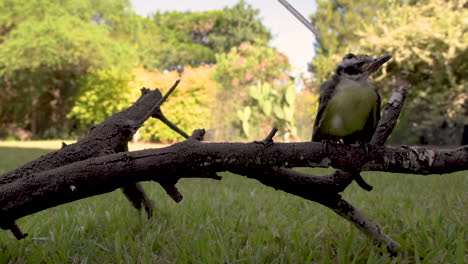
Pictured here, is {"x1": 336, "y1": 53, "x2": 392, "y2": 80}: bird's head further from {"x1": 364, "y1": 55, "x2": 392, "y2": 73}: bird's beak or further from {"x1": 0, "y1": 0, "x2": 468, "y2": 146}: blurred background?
{"x1": 0, "y1": 0, "x2": 468, "y2": 146}: blurred background

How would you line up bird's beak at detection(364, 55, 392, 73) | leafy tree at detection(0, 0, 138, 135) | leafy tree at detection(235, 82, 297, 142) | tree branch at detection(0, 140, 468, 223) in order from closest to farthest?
tree branch at detection(0, 140, 468, 223) < bird's beak at detection(364, 55, 392, 73) < leafy tree at detection(235, 82, 297, 142) < leafy tree at detection(0, 0, 138, 135)

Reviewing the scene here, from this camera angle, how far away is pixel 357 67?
236 centimetres

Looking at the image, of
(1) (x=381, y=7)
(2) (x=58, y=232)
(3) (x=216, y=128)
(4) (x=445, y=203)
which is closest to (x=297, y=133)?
(3) (x=216, y=128)

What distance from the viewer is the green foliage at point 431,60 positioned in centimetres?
1416

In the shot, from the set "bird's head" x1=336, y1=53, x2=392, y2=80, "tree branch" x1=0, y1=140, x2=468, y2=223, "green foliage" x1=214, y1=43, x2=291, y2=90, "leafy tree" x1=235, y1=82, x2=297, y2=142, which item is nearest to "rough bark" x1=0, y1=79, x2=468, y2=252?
"tree branch" x1=0, y1=140, x2=468, y2=223

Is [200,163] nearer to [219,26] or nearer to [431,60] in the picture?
[431,60]

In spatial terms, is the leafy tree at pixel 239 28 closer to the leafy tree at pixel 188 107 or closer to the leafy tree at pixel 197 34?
the leafy tree at pixel 197 34

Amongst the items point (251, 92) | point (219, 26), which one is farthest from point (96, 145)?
point (219, 26)

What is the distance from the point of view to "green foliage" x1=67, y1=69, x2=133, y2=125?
70.6ft

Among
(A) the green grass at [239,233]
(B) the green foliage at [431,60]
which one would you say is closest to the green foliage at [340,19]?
(B) the green foliage at [431,60]

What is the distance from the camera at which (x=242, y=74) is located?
20469 mm

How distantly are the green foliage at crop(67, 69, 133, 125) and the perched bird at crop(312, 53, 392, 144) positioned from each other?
1980cm

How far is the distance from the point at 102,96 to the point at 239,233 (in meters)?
20.2

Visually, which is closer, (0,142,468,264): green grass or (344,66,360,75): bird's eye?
(344,66,360,75): bird's eye
